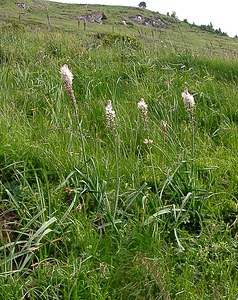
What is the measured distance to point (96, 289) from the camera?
5.84ft

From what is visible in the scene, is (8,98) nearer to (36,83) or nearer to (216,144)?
(36,83)

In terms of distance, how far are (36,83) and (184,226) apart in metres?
2.98

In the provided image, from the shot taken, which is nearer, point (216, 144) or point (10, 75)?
point (216, 144)

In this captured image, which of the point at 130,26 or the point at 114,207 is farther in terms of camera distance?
the point at 130,26

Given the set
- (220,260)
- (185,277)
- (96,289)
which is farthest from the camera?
(220,260)

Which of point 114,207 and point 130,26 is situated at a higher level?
point 114,207

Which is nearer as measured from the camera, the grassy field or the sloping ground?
the grassy field

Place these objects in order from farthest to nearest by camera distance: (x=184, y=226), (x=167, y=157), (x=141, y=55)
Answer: (x=141, y=55)
(x=167, y=157)
(x=184, y=226)

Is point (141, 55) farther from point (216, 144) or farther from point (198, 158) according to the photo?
point (198, 158)

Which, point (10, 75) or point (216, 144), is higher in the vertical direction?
point (216, 144)

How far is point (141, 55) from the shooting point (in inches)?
236

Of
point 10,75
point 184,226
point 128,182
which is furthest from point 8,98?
point 184,226

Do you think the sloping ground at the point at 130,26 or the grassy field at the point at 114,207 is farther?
the sloping ground at the point at 130,26

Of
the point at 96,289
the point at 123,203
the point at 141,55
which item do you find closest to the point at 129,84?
the point at 141,55
